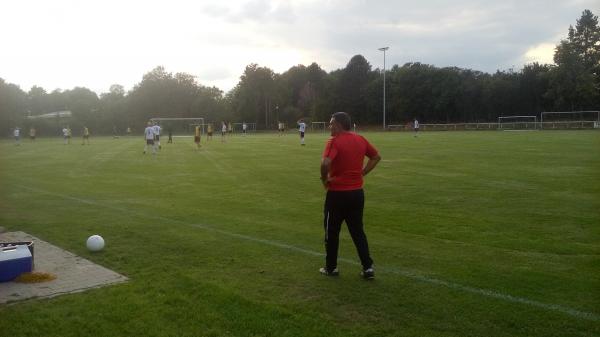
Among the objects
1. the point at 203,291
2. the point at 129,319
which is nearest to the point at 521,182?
the point at 203,291

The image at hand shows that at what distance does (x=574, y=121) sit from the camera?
2431 inches

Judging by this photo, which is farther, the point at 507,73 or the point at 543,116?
the point at 507,73

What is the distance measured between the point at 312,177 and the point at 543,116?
62472 millimetres

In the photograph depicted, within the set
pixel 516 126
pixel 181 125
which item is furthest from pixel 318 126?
pixel 516 126

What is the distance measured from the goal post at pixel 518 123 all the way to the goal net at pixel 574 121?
4.80ft

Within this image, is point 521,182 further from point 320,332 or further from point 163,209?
point 320,332

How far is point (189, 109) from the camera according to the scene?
9906cm

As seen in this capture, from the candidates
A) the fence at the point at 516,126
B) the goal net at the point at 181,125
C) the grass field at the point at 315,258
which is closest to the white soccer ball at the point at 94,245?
the grass field at the point at 315,258

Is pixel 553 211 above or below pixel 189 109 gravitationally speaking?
below

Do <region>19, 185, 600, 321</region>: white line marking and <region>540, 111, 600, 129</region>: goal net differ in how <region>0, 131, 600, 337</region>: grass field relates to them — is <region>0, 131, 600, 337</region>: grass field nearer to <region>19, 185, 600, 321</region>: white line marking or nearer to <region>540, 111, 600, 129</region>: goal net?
<region>19, 185, 600, 321</region>: white line marking

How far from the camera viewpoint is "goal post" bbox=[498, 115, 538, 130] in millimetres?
65419

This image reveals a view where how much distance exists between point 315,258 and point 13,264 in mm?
4012

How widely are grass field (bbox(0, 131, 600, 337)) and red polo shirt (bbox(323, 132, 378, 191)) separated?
1.23 meters

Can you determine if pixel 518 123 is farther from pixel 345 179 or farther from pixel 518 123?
pixel 345 179
